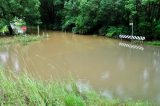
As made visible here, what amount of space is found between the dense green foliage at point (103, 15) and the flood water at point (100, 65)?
2332 mm

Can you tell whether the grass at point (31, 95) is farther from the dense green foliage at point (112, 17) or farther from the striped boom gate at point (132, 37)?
the dense green foliage at point (112, 17)

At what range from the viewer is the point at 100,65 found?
448 inches

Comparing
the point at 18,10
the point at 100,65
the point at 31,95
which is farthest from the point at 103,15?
the point at 31,95

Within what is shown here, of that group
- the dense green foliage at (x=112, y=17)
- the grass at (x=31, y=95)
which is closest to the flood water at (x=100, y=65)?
the dense green foliage at (x=112, y=17)

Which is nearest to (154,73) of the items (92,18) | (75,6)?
(92,18)

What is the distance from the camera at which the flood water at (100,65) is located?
8211 millimetres

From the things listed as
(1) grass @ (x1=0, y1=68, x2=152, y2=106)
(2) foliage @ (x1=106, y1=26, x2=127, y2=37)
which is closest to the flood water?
(2) foliage @ (x1=106, y1=26, x2=127, y2=37)

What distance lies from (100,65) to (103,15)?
1035 cm

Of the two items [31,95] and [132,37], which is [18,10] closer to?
[132,37]

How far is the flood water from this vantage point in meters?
8.21

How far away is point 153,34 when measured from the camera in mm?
17594

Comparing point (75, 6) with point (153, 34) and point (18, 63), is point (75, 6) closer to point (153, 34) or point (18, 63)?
point (153, 34)

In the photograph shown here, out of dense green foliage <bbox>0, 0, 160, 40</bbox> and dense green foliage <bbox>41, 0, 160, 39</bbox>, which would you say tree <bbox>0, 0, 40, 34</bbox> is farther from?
dense green foliage <bbox>41, 0, 160, 39</bbox>

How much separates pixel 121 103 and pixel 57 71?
432 cm
